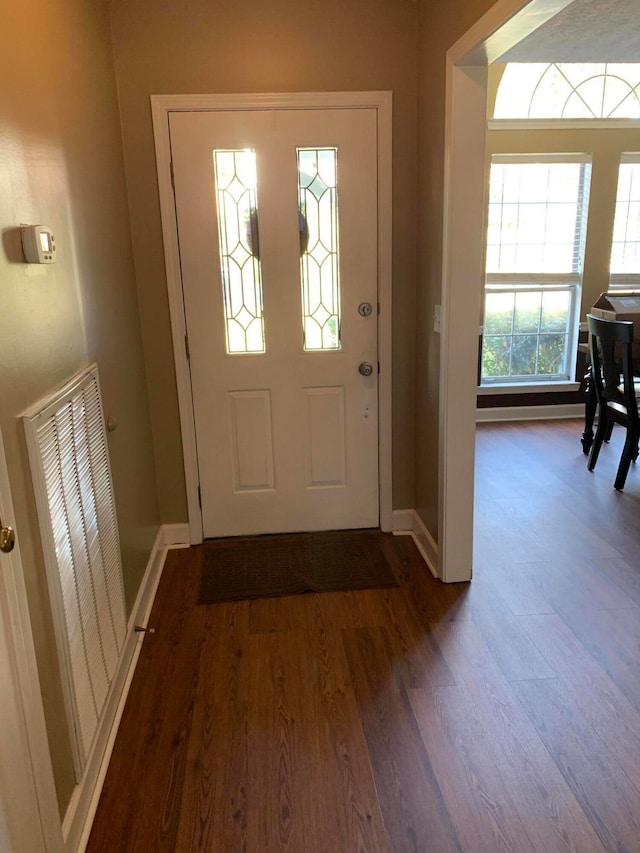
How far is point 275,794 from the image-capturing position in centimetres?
177

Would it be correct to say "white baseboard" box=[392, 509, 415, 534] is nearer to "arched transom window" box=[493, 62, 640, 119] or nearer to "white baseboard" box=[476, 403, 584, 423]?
"white baseboard" box=[476, 403, 584, 423]


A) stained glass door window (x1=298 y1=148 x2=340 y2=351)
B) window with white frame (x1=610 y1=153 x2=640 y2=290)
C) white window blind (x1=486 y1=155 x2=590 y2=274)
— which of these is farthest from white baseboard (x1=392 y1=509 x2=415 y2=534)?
window with white frame (x1=610 y1=153 x2=640 y2=290)

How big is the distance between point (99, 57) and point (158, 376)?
1.35 m

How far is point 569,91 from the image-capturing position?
491 cm

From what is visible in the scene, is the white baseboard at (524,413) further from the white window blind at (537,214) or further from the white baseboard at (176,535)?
the white baseboard at (176,535)

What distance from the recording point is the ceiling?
249 cm

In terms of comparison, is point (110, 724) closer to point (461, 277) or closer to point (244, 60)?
point (461, 277)

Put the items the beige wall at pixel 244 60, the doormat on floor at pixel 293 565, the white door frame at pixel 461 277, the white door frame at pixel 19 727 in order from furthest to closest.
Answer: the doormat on floor at pixel 293 565, the beige wall at pixel 244 60, the white door frame at pixel 461 277, the white door frame at pixel 19 727


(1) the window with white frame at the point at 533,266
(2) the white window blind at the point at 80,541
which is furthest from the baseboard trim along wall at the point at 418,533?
(1) the window with white frame at the point at 533,266

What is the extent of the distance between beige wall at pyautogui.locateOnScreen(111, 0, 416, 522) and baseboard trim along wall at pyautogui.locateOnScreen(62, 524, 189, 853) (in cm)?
119

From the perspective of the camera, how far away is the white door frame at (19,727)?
122 centimetres

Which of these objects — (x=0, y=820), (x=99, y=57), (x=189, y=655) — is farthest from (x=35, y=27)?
(x=189, y=655)

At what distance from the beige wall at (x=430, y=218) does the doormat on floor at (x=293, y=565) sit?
0.35 meters

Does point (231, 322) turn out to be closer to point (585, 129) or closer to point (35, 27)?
point (35, 27)
